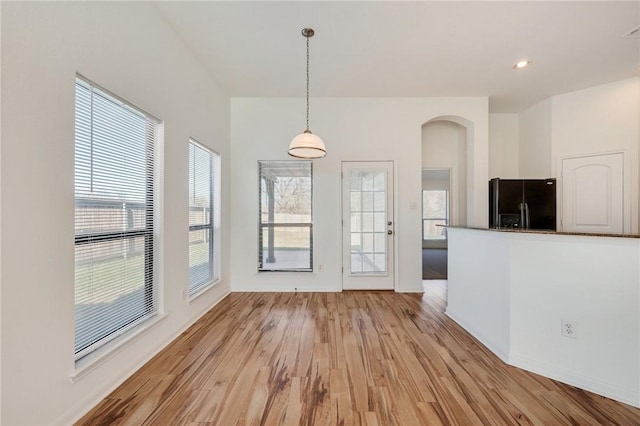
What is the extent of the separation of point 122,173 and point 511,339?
11.6ft

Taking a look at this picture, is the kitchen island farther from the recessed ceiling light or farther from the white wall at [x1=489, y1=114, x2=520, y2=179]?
the white wall at [x1=489, y1=114, x2=520, y2=179]

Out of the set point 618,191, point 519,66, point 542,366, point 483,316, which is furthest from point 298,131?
point 618,191

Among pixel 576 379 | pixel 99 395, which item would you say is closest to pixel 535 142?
pixel 576 379

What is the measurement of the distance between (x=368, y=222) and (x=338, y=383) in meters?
2.64

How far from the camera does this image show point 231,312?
128 inches

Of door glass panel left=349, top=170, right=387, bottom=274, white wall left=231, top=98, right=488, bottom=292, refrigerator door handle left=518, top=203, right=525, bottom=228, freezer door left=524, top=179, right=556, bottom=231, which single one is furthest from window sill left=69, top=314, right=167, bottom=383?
freezer door left=524, top=179, right=556, bottom=231

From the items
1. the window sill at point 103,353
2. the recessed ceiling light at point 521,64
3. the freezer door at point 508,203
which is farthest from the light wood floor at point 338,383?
the recessed ceiling light at point 521,64

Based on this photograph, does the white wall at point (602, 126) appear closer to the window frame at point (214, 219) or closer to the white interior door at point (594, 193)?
the white interior door at point (594, 193)

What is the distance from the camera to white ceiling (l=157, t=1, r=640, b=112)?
230cm

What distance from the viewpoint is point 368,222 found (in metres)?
4.18

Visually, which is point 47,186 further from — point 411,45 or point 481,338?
point 481,338

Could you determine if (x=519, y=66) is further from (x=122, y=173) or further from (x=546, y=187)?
(x=122, y=173)

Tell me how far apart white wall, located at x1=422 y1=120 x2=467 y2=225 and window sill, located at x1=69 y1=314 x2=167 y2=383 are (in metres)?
4.91

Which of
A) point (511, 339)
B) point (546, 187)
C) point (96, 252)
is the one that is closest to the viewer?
A: point (96, 252)
